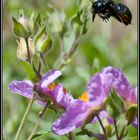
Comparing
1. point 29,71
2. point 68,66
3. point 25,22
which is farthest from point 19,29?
point 68,66

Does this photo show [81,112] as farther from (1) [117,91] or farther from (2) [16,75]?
(2) [16,75]

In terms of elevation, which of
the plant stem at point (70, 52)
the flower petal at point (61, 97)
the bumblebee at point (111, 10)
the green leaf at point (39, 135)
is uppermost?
the bumblebee at point (111, 10)

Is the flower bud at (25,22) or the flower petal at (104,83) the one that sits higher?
the flower bud at (25,22)

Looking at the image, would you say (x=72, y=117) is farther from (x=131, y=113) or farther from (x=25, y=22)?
(x=25, y=22)

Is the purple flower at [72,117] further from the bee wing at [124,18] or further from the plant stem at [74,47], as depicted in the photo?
the plant stem at [74,47]

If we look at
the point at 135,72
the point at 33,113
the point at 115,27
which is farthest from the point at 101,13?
the point at 115,27

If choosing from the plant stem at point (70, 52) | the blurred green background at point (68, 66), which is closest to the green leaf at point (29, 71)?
the plant stem at point (70, 52)

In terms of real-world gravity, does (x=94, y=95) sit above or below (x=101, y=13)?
below
